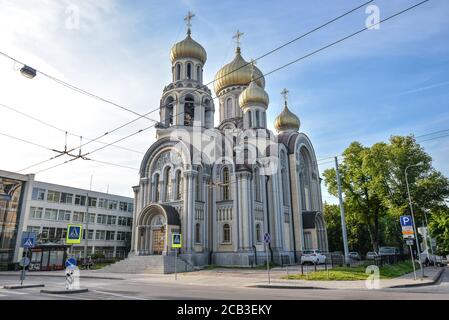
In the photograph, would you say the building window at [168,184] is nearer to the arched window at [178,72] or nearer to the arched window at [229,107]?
the arched window at [178,72]

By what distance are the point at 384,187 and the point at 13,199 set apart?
39.3 metres

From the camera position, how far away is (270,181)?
34094 millimetres

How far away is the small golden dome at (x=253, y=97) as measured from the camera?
122 feet

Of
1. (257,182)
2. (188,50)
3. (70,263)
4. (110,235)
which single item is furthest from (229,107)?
(70,263)

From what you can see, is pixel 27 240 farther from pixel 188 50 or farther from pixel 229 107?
pixel 229 107

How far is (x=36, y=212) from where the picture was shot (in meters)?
41.3

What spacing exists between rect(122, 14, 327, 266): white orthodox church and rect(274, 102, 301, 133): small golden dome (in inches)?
172

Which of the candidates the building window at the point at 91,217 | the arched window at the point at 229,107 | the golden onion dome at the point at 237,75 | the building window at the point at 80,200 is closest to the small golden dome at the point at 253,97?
the golden onion dome at the point at 237,75

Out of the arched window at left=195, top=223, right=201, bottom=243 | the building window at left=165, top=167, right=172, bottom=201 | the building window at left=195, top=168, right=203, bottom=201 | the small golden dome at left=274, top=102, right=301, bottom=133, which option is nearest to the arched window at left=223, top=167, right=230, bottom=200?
the building window at left=195, top=168, right=203, bottom=201

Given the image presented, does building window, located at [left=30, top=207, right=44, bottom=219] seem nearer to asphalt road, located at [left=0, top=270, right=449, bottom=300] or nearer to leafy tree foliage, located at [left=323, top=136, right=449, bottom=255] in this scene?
asphalt road, located at [left=0, top=270, right=449, bottom=300]

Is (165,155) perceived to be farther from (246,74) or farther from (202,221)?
(246,74)

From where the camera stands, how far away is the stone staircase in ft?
88.2

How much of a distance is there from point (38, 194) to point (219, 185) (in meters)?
24.9
